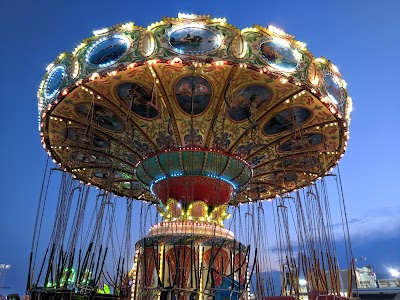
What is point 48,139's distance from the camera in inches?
460

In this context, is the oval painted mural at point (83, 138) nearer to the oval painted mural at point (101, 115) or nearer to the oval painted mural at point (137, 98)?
the oval painted mural at point (101, 115)

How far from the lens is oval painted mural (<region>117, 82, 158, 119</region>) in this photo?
9.58m

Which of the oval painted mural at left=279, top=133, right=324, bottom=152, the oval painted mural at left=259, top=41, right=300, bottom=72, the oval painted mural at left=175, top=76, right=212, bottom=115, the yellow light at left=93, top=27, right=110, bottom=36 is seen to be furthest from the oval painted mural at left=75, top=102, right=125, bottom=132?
the oval painted mural at left=279, top=133, right=324, bottom=152

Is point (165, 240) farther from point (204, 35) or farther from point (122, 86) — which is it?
point (204, 35)

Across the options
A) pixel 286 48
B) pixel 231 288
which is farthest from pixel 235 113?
pixel 231 288

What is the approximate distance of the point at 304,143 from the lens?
12180 mm

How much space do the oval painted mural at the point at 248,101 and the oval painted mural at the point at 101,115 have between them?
3.40m

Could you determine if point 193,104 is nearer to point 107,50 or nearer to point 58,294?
point 107,50

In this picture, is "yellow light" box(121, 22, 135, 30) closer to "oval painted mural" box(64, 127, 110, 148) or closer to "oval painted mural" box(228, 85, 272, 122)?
"oval painted mural" box(228, 85, 272, 122)

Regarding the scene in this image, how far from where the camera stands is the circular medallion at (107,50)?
348 inches

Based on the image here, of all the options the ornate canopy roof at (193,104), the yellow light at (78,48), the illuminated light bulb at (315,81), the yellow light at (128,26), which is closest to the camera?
the ornate canopy roof at (193,104)

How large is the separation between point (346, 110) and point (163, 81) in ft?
18.1

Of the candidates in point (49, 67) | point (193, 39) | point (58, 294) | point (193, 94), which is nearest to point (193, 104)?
point (193, 94)

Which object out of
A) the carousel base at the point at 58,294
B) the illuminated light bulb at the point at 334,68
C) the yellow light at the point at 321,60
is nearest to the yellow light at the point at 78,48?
the carousel base at the point at 58,294
